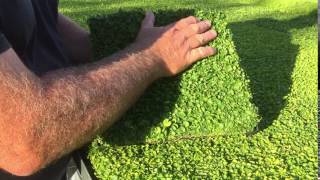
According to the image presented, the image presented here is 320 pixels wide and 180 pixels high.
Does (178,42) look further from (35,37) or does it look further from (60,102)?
(60,102)

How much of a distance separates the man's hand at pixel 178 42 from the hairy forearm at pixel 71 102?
17 cm

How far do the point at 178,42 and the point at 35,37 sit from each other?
1.74ft

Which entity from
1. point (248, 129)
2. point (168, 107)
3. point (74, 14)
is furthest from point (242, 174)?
point (74, 14)

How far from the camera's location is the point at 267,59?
414cm

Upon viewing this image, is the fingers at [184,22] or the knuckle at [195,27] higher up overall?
the fingers at [184,22]

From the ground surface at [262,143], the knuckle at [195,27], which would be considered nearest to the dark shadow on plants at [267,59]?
the ground surface at [262,143]

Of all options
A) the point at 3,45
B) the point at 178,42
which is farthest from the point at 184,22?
the point at 3,45

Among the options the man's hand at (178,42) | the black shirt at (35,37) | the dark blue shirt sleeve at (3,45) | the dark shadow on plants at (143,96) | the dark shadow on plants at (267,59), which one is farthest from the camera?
the dark shadow on plants at (267,59)

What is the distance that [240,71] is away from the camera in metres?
2.40

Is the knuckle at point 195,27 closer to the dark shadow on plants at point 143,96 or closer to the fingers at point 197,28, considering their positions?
the fingers at point 197,28

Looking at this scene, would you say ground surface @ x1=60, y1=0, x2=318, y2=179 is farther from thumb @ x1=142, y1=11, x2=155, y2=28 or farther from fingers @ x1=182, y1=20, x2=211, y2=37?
thumb @ x1=142, y1=11, x2=155, y2=28

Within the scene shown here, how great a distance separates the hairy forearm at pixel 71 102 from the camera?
1.41 m

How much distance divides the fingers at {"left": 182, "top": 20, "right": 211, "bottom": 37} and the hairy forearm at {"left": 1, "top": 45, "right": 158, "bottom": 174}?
0.34m

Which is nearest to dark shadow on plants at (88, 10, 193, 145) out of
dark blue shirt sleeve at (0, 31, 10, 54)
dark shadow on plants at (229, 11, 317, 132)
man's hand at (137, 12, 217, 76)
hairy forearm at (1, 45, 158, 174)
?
man's hand at (137, 12, 217, 76)
